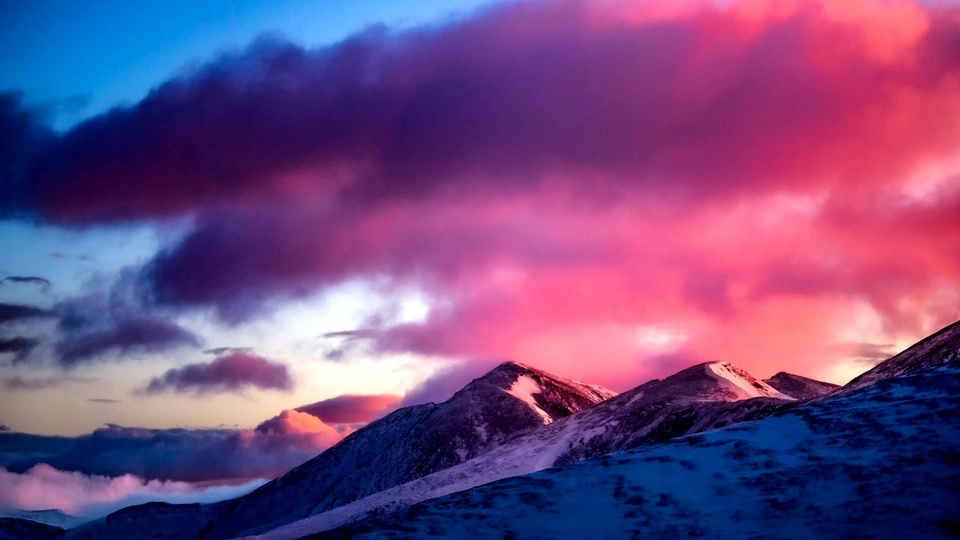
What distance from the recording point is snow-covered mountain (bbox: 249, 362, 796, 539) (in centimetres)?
5812

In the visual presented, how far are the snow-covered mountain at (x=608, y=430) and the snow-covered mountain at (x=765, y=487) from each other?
94.9 feet

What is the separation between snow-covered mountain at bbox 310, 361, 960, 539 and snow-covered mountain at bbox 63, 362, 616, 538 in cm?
7873

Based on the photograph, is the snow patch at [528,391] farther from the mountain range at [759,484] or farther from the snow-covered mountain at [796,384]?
the mountain range at [759,484]

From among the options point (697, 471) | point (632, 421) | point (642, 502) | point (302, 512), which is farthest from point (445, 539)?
point (302, 512)

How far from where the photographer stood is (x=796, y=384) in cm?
11356

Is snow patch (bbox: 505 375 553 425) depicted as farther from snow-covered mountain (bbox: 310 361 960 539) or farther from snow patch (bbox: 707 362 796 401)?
snow-covered mountain (bbox: 310 361 960 539)

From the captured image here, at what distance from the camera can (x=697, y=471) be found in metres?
22.3

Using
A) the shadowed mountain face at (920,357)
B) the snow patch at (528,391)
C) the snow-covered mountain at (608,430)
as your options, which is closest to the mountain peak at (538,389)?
the snow patch at (528,391)

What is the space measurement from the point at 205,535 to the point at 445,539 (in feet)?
360

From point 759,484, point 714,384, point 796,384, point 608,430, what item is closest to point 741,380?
point 714,384

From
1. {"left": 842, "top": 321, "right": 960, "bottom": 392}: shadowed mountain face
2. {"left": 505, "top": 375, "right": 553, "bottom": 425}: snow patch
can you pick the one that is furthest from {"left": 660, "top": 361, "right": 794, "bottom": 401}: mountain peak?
{"left": 505, "top": 375, "right": 553, "bottom": 425}: snow patch

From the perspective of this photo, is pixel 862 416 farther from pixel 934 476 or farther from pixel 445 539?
pixel 445 539

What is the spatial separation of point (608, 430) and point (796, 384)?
177 feet

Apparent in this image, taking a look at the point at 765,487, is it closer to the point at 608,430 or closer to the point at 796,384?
the point at 608,430
